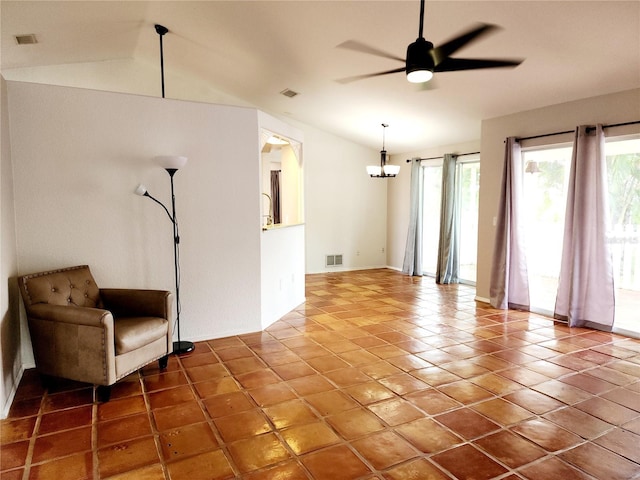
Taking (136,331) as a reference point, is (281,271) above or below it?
above

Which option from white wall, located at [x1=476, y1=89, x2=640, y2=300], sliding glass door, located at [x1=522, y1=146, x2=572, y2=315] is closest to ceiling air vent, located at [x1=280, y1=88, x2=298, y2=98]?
white wall, located at [x1=476, y1=89, x2=640, y2=300]

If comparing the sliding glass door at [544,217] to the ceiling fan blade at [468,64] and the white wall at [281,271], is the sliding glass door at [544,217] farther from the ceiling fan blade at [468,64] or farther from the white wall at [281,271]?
the white wall at [281,271]

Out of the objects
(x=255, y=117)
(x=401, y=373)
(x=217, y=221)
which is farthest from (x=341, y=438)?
(x=255, y=117)

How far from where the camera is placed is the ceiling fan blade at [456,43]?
244 centimetres

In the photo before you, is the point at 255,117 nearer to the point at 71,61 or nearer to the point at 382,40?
the point at 382,40

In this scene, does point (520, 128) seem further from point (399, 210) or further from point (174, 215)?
point (174, 215)

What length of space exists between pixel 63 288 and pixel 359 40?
12.0 ft

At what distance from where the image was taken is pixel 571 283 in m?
4.74

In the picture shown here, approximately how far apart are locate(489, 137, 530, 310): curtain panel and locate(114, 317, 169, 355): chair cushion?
177 inches

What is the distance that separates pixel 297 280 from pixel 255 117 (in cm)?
246

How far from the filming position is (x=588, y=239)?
4.59m

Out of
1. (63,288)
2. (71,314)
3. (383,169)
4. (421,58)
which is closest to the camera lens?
(421,58)

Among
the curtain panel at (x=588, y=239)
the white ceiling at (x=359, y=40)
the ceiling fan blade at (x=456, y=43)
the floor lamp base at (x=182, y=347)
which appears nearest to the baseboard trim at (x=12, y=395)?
the floor lamp base at (x=182, y=347)

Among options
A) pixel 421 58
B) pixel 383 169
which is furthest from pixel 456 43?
pixel 383 169
